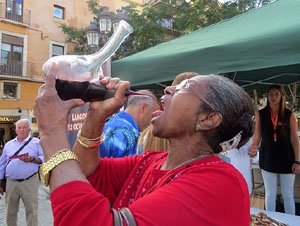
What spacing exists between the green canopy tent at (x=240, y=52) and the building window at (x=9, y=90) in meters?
17.0

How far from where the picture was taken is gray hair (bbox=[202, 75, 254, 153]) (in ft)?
3.58

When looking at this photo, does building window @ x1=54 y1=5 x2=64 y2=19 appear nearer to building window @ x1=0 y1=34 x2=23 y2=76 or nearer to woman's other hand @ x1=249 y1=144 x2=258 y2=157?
building window @ x1=0 y1=34 x2=23 y2=76

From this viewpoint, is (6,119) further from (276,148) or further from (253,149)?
(276,148)

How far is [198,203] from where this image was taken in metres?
0.81

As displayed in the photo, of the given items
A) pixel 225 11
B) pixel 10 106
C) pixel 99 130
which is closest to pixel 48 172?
pixel 99 130

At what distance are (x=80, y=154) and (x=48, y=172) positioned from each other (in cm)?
43

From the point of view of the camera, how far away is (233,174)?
0.93 meters

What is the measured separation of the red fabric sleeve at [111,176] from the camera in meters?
1.35

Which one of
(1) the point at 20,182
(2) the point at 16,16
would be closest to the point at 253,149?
(1) the point at 20,182

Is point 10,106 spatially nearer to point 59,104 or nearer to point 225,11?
point 225,11

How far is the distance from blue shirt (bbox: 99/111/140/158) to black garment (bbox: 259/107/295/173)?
6.25ft

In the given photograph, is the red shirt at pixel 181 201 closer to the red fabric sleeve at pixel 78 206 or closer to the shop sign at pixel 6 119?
the red fabric sleeve at pixel 78 206

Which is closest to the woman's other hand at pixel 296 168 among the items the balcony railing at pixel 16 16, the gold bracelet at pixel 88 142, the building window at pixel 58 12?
the gold bracelet at pixel 88 142

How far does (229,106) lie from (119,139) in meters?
1.34
